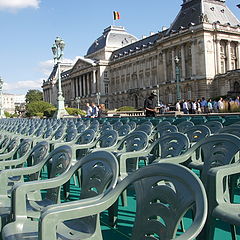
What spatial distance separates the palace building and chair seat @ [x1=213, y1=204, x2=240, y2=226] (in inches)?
1513

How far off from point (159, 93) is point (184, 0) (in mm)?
16406

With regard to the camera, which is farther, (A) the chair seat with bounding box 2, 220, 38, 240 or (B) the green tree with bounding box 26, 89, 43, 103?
(B) the green tree with bounding box 26, 89, 43, 103

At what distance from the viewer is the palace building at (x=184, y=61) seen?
51562 mm

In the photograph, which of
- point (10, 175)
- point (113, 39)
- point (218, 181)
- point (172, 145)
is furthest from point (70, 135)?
point (113, 39)

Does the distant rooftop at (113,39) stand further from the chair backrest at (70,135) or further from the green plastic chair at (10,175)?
the green plastic chair at (10,175)

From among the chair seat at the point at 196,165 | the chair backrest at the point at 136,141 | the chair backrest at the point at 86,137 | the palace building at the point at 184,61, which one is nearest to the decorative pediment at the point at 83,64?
the palace building at the point at 184,61

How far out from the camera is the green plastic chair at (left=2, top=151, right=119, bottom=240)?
273 cm

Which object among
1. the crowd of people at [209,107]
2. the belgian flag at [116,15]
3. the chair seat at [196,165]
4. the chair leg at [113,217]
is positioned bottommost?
the chair leg at [113,217]

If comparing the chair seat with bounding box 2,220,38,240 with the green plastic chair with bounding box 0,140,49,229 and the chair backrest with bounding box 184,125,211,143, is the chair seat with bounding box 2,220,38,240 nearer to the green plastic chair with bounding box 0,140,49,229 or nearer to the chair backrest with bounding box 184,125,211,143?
the green plastic chair with bounding box 0,140,49,229

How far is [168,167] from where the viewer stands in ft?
7.25

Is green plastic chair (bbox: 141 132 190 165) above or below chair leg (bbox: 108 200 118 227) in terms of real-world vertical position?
above

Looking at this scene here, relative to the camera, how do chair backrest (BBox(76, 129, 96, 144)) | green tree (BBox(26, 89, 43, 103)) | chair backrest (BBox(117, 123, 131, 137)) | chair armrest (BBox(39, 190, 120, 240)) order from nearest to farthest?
chair armrest (BBox(39, 190, 120, 240))
chair backrest (BBox(76, 129, 96, 144))
chair backrest (BBox(117, 123, 131, 137))
green tree (BBox(26, 89, 43, 103))

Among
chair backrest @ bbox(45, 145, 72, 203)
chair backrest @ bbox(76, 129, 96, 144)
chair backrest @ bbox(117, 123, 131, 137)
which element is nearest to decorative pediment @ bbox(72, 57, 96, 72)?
chair backrest @ bbox(117, 123, 131, 137)

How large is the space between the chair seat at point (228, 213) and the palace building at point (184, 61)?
1513 inches
